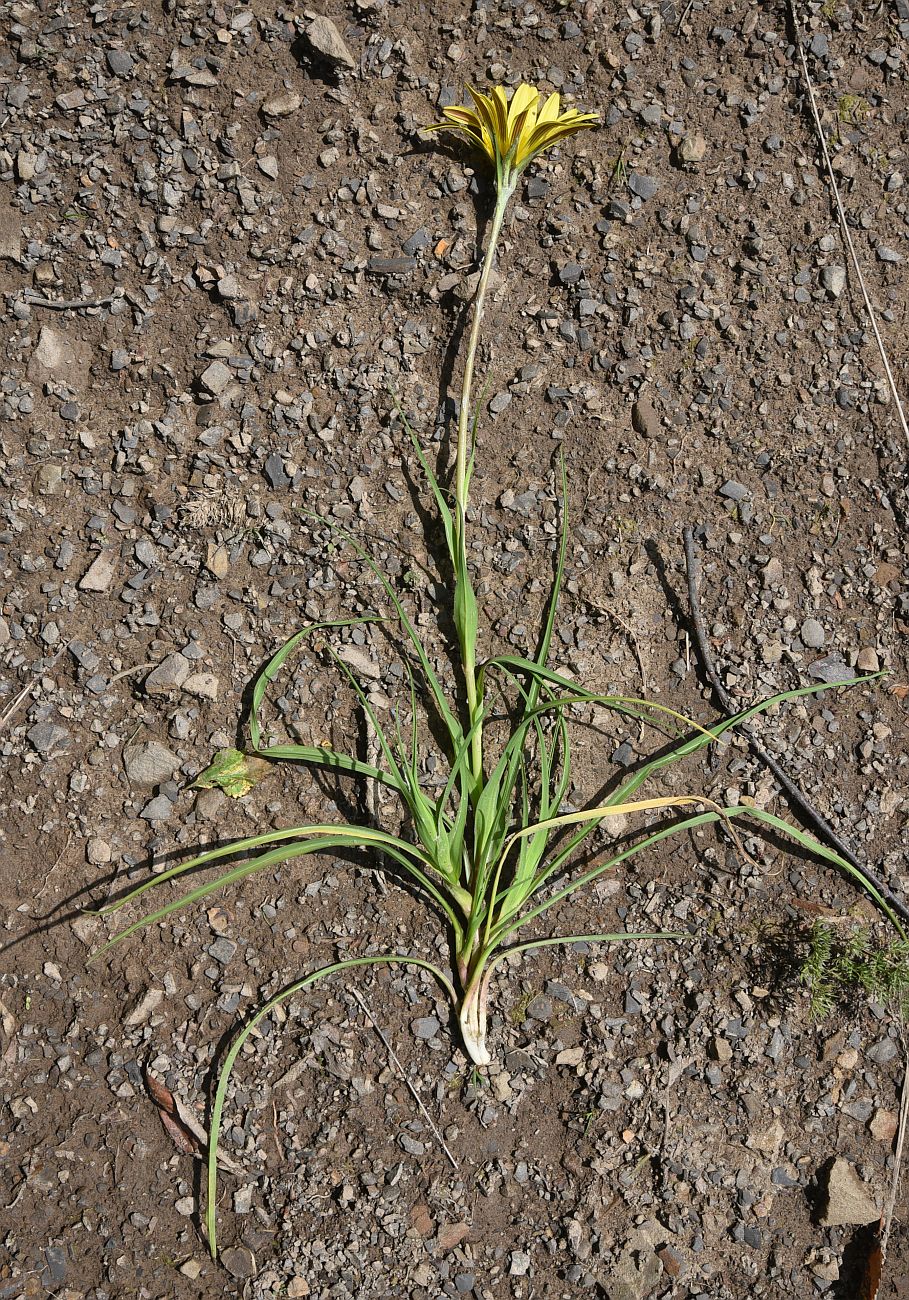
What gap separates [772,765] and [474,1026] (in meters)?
0.80

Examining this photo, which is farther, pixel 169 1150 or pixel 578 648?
pixel 578 648

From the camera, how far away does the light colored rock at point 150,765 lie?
6.07ft

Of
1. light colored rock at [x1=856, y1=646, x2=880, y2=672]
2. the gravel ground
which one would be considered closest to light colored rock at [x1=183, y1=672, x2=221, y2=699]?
the gravel ground

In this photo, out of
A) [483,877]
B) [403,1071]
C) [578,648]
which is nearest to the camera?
[483,877]

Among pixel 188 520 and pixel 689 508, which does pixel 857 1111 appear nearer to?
pixel 689 508

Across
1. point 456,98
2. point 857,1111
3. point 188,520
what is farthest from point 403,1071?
point 456,98

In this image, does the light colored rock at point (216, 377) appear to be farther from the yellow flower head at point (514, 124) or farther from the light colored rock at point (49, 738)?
the light colored rock at point (49, 738)

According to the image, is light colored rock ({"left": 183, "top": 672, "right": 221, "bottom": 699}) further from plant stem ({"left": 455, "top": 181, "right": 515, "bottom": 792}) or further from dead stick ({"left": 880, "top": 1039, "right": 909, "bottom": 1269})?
dead stick ({"left": 880, "top": 1039, "right": 909, "bottom": 1269})

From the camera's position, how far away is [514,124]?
5.69 feet

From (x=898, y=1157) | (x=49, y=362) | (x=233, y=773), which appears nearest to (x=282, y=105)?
(x=49, y=362)

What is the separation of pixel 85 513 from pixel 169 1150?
1.30 metres

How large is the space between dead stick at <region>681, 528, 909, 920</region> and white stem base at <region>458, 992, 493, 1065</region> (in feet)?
2.48

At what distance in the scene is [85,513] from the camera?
1.92 metres

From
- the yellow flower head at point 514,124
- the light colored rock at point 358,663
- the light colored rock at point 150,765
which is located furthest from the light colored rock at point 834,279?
the light colored rock at point 150,765
